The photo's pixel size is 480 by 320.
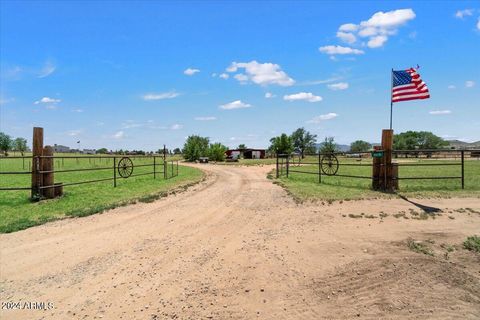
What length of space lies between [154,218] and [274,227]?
2986 millimetres

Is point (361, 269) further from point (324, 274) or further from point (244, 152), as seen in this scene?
point (244, 152)

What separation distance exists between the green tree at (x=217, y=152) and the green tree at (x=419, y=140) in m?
77.7

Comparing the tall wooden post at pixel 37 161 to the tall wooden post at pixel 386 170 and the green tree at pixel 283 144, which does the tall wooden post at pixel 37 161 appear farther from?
the green tree at pixel 283 144

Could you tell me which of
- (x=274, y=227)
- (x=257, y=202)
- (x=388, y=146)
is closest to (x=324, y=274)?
(x=274, y=227)

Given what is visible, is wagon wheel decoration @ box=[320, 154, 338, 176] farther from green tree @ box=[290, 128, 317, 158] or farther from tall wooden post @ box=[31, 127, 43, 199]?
green tree @ box=[290, 128, 317, 158]

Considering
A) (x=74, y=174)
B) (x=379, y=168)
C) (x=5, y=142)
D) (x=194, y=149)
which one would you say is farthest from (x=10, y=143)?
(x=379, y=168)

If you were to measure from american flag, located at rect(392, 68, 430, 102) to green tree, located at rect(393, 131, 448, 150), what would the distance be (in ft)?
372

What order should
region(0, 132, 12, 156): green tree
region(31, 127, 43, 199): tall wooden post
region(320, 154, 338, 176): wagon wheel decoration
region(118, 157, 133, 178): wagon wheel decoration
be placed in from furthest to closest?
region(0, 132, 12, 156): green tree, region(118, 157, 133, 178): wagon wheel decoration, region(320, 154, 338, 176): wagon wheel decoration, region(31, 127, 43, 199): tall wooden post

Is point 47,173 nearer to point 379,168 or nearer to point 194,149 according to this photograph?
point 379,168

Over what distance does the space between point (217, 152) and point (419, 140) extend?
9713cm

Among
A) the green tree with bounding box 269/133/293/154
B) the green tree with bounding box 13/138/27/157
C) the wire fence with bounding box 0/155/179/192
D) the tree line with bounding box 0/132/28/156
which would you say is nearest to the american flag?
the wire fence with bounding box 0/155/179/192

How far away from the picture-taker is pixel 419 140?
424ft

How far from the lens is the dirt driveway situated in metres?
3.89

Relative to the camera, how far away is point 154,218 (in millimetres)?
8297
